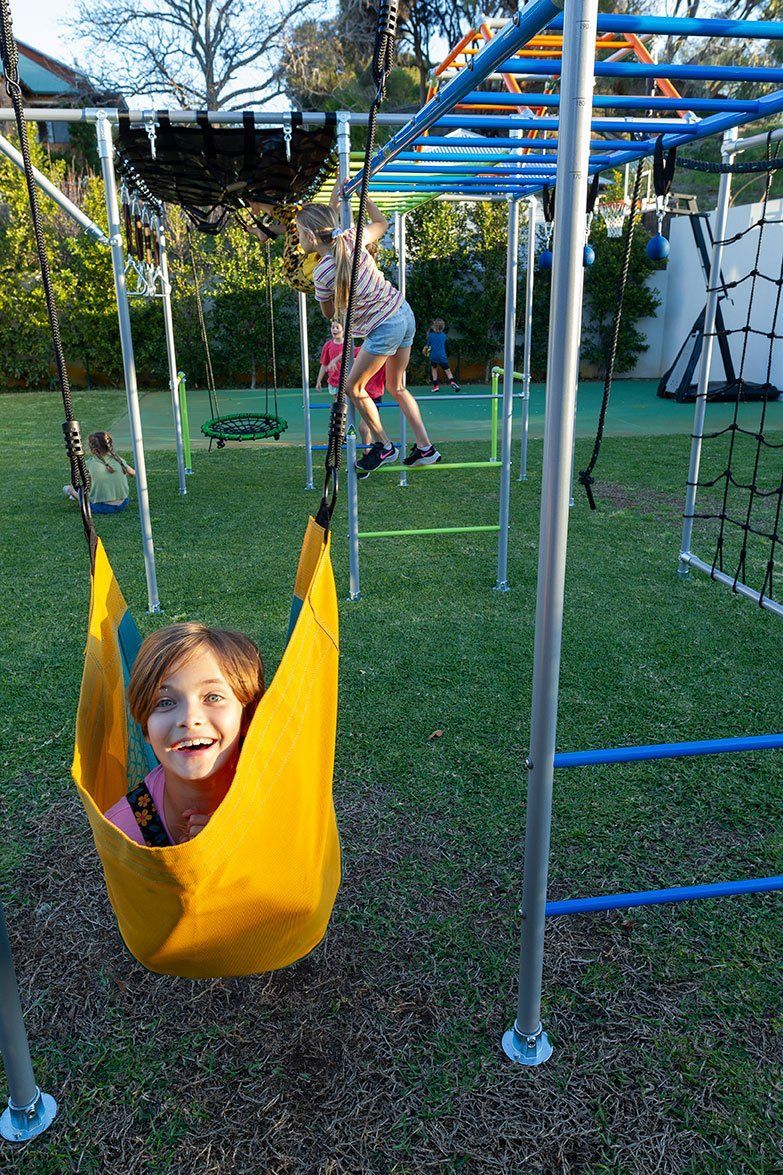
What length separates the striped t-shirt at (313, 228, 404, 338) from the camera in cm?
422

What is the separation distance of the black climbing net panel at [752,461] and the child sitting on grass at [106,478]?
3.89 meters

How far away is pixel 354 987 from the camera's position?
6.29ft

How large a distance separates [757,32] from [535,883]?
190 cm

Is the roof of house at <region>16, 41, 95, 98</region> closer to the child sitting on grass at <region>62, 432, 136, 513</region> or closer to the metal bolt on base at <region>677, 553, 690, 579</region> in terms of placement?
the child sitting on grass at <region>62, 432, 136, 513</region>

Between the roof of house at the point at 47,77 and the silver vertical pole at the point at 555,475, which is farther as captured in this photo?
the roof of house at the point at 47,77

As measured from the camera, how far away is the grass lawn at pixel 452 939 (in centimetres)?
158

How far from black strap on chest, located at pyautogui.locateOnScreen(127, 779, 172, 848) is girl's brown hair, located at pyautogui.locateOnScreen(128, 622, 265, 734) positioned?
6.0 inches

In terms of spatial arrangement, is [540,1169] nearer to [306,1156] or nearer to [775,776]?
[306,1156]

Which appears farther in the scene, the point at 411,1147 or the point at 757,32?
the point at 757,32

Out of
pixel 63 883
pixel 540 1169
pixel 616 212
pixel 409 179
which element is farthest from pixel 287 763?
pixel 616 212

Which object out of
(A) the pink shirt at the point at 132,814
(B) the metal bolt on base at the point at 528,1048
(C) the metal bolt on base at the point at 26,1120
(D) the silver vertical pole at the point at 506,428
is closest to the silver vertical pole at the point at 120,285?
(D) the silver vertical pole at the point at 506,428

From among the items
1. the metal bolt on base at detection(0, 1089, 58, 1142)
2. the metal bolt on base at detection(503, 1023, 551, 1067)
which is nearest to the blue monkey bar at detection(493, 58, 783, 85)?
the metal bolt on base at detection(503, 1023, 551, 1067)

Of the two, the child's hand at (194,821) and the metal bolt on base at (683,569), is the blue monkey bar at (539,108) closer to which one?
the child's hand at (194,821)

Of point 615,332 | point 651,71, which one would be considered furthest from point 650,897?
point 651,71
